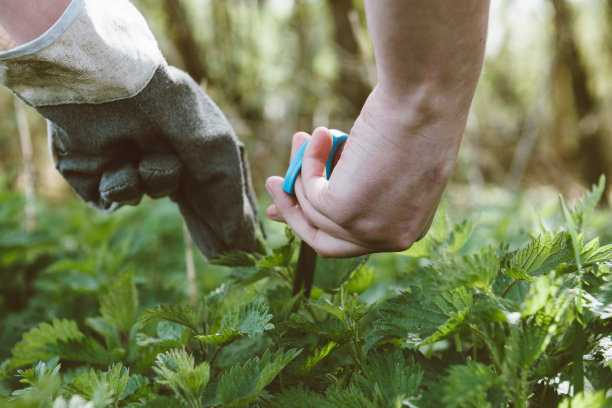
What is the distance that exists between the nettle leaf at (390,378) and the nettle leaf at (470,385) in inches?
2.7

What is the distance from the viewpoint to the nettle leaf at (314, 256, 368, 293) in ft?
3.58

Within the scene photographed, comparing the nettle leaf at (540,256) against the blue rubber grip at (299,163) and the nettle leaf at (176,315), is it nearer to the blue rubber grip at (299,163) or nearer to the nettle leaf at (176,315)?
the blue rubber grip at (299,163)

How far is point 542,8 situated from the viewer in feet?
16.4

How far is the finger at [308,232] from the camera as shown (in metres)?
0.78

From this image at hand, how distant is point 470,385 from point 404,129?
13.5 inches

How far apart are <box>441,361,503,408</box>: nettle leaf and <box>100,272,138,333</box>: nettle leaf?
2.58ft

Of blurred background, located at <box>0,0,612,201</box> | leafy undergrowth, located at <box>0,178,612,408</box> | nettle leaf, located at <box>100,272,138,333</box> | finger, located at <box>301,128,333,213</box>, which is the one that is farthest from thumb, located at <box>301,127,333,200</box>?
blurred background, located at <box>0,0,612,201</box>

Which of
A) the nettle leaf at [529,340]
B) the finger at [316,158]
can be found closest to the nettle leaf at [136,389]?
the finger at [316,158]

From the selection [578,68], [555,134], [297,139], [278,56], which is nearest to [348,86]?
[278,56]

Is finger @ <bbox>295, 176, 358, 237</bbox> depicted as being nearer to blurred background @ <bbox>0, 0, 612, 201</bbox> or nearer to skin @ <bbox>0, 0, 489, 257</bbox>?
skin @ <bbox>0, 0, 489, 257</bbox>

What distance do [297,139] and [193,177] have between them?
28cm

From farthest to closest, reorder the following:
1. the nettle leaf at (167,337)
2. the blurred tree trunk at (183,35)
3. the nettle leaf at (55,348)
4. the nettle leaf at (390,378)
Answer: the blurred tree trunk at (183,35)
the nettle leaf at (55,348)
the nettle leaf at (167,337)
the nettle leaf at (390,378)

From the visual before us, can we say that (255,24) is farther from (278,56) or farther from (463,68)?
(463,68)

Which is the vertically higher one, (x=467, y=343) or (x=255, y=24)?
(x=255, y=24)
